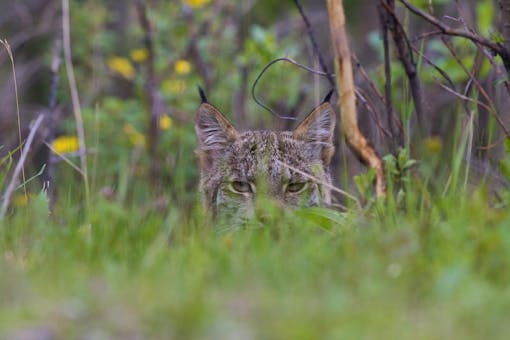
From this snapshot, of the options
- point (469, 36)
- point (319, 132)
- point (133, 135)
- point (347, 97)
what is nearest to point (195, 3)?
point (133, 135)

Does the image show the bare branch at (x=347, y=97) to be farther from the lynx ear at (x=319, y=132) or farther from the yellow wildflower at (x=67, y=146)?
the yellow wildflower at (x=67, y=146)

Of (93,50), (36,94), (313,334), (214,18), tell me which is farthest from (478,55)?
(36,94)

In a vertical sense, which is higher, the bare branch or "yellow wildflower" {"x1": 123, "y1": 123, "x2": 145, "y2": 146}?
the bare branch

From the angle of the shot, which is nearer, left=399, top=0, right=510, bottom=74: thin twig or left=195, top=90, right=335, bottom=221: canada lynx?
left=399, top=0, right=510, bottom=74: thin twig

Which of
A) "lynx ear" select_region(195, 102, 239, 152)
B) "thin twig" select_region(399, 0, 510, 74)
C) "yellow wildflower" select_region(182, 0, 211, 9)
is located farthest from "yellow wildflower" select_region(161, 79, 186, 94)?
"thin twig" select_region(399, 0, 510, 74)

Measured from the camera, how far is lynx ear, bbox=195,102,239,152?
6.27 meters

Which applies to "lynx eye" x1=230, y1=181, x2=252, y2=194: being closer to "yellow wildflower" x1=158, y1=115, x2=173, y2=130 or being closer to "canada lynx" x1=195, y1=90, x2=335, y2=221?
"canada lynx" x1=195, y1=90, x2=335, y2=221

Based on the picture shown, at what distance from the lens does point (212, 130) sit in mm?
6359

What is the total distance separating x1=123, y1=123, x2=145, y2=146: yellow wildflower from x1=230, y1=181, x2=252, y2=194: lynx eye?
11.7 ft

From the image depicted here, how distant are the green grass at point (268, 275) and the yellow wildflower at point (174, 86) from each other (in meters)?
4.69

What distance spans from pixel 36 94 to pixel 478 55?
950 cm

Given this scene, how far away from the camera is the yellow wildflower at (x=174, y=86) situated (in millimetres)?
9380

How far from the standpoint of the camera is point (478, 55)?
6.27 meters

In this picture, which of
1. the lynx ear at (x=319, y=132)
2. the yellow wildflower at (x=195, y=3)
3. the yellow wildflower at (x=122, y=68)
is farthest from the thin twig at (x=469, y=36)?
the yellow wildflower at (x=122, y=68)
